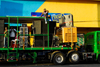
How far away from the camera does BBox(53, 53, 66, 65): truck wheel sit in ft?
34.8

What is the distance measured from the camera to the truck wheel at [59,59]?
417 inches

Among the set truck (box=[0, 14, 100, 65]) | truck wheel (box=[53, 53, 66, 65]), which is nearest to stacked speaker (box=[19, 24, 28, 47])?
truck (box=[0, 14, 100, 65])

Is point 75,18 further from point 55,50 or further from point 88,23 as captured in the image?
point 55,50

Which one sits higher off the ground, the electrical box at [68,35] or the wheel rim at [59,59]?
the electrical box at [68,35]

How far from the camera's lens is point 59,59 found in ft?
34.9

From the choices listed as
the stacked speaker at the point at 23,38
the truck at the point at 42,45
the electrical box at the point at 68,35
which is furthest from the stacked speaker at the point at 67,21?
the stacked speaker at the point at 23,38

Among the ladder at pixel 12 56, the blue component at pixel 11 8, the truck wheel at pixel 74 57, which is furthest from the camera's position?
the blue component at pixel 11 8

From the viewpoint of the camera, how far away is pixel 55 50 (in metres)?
10.8

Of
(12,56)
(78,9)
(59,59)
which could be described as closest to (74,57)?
(59,59)

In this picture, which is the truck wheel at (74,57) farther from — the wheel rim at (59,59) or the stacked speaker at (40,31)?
the stacked speaker at (40,31)

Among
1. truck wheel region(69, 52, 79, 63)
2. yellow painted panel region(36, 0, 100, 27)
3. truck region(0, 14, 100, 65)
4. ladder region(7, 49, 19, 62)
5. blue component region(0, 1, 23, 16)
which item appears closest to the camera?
ladder region(7, 49, 19, 62)

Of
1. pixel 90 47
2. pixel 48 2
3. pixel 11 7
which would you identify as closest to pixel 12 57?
pixel 90 47

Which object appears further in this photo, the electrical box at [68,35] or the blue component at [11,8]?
the blue component at [11,8]

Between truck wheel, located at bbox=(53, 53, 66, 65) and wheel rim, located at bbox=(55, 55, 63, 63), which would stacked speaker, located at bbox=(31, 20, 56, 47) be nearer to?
truck wheel, located at bbox=(53, 53, 66, 65)
